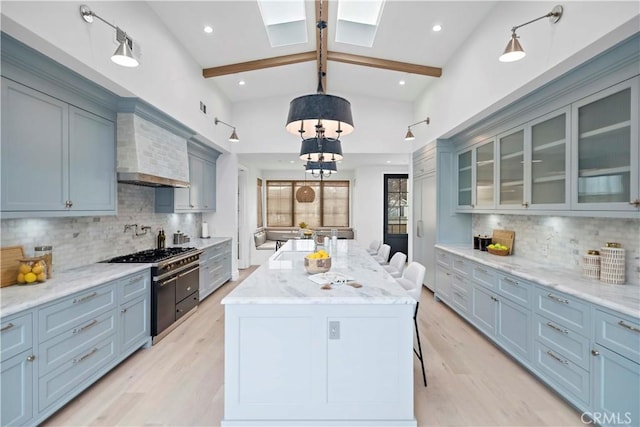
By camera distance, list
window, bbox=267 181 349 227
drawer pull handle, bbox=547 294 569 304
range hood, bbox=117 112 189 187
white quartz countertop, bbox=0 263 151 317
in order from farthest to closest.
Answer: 1. window, bbox=267 181 349 227
2. range hood, bbox=117 112 189 187
3. drawer pull handle, bbox=547 294 569 304
4. white quartz countertop, bbox=0 263 151 317

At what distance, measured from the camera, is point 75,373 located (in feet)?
7.48

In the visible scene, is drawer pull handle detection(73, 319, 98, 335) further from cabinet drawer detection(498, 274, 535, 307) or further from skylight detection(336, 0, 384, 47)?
skylight detection(336, 0, 384, 47)

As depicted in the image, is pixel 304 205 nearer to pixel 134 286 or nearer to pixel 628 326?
pixel 134 286

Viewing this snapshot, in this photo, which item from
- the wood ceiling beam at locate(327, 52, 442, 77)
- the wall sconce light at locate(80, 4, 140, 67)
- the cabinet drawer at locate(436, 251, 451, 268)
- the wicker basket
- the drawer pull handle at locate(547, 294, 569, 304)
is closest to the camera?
the wall sconce light at locate(80, 4, 140, 67)

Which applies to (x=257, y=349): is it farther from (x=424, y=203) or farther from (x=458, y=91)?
(x=424, y=203)

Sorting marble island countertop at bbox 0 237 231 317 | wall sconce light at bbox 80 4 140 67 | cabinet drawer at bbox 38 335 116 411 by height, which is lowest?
cabinet drawer at bbox 38 335 116 411

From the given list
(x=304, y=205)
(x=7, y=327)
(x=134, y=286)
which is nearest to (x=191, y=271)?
(x=134, y=286)

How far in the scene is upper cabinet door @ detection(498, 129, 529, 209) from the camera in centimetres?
325

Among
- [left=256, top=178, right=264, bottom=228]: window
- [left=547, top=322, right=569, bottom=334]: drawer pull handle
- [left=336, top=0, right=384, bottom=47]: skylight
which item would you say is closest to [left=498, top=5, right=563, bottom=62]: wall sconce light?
[left=336, top=0, right=384, bottom=47]: skylight

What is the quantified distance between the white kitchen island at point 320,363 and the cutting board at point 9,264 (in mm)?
1685

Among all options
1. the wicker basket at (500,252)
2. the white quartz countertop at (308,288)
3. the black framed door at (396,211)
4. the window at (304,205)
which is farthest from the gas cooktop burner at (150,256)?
the black framed door at (396,211)

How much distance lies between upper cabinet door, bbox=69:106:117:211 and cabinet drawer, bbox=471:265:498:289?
3927 millimetres

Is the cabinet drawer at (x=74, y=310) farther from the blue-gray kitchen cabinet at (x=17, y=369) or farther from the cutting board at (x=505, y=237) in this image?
the cutting board at (x=505, y=237)

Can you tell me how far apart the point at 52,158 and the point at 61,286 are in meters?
1.00
